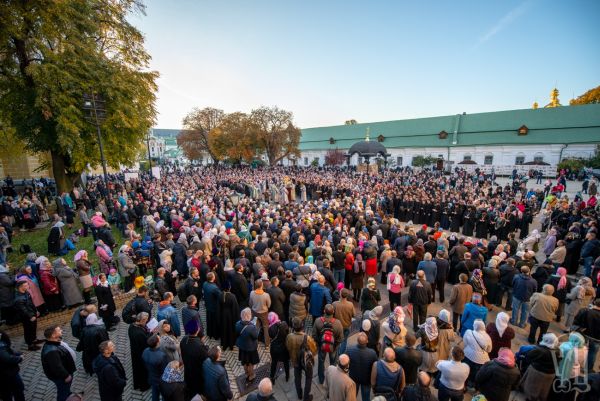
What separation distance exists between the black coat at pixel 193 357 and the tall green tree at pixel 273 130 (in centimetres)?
4145

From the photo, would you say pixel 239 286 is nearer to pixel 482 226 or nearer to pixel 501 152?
pixel 482 226

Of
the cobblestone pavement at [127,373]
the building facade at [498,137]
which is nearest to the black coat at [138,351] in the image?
the cobblestone pavement at [127,373]

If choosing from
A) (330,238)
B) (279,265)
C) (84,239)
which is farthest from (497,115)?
(84,239)

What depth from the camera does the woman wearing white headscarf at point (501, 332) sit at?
4.79 m

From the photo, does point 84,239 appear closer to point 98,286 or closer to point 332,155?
point 98,286

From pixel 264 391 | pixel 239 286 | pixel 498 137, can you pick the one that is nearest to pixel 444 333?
pixel 264 391

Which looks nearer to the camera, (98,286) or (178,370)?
(178,370)

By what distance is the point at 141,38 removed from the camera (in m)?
17.9

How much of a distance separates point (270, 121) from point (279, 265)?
40.7 meters

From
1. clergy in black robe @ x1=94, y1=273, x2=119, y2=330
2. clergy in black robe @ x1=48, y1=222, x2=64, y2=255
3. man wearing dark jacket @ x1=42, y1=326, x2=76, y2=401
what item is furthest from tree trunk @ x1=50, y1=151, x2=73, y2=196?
man wearing dark jacket @ x1=42, y1=326, x2=76, y2=401

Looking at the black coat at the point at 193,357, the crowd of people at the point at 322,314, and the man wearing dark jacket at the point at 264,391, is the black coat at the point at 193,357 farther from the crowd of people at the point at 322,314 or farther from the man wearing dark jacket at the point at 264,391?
the man wearing dark jacket at the point at 264,391

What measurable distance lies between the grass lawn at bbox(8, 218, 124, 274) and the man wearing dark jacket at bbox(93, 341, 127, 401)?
6629mm

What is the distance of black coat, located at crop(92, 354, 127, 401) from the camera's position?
3.96 metres

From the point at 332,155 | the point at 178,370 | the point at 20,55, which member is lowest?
the point at 178,370
